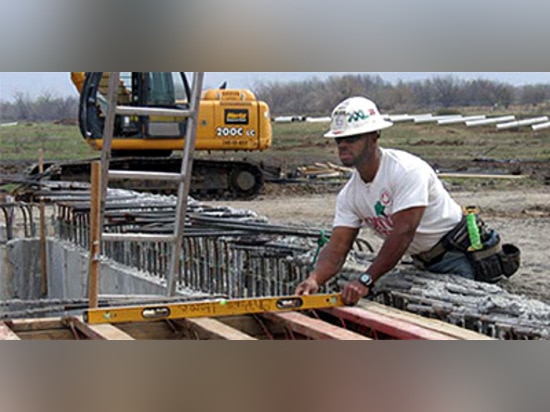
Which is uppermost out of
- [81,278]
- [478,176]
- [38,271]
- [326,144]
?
[326,144]

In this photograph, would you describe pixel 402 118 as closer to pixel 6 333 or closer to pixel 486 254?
pixel 486 254

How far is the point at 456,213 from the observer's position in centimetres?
546

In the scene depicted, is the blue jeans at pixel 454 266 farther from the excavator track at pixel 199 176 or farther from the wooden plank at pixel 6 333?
the excavator track at pixel 199 176

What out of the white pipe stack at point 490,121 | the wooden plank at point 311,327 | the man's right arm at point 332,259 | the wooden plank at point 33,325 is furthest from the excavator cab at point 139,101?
the white pipe stack at point 490,121

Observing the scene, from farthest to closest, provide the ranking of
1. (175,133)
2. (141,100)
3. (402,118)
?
(402,118), (175,133), (141,100)

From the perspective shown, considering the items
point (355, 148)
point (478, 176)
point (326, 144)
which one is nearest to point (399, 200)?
point (355, 148)

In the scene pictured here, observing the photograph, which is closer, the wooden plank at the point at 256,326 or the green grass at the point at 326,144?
the wooden plank at the point at 256,326

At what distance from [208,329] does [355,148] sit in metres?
1.42

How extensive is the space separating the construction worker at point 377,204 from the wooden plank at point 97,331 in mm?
1247

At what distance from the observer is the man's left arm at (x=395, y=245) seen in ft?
15.5

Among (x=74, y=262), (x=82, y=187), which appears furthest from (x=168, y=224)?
(x=82, y=187)

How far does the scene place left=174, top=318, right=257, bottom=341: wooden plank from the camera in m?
3.83

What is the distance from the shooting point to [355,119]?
4.81 meters

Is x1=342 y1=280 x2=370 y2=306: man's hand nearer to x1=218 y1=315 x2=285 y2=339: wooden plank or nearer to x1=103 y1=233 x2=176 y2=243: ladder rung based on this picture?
x1=218 y1=315 x2=285 y2=339: wooden plank
